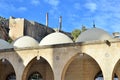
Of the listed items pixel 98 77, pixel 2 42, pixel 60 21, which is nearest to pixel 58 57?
pixel 98 77

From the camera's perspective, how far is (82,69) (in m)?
15.9

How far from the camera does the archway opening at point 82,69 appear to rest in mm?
15766

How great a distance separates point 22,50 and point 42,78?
2296 millimetres

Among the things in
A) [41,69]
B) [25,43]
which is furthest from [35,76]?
[25,43]

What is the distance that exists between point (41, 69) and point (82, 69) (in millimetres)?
2711

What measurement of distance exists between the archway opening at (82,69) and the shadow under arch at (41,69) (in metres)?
1.14

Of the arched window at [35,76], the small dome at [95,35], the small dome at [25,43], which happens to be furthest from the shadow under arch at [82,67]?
the small dome at [25,43]

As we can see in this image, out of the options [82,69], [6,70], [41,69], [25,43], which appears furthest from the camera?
[6,70]

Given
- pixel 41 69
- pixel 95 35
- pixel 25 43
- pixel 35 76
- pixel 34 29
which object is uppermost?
pixel 34 29

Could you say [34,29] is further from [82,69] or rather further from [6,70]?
[82,69]

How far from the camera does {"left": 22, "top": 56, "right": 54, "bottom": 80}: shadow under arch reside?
1672cm

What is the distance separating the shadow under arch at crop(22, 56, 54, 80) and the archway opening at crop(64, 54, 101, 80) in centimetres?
114

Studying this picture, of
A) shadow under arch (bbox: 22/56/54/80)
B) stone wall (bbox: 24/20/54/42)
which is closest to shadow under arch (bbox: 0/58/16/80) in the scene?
shadow under arch (bbox: 22/56/54/80)

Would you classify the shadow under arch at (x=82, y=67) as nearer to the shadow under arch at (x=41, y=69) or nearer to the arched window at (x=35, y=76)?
the shadow under arch at (x=41, y=69)
